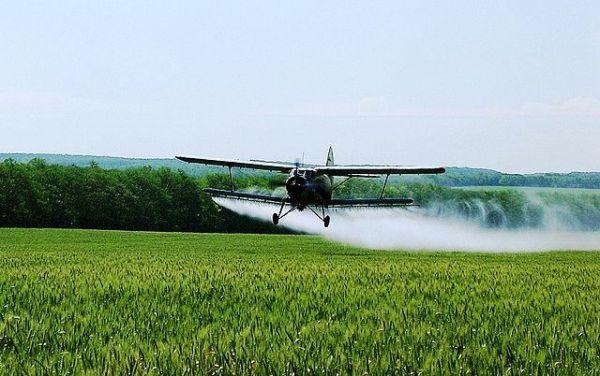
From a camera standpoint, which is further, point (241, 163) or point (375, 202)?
point (375, 202)

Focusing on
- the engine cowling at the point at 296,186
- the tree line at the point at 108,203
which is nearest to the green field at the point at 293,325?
the engine cowling at the point at 296,186

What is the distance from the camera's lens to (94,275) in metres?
20.5

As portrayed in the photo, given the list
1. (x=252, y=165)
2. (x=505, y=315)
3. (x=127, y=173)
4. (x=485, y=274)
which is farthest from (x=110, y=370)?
(x=127, y=173)

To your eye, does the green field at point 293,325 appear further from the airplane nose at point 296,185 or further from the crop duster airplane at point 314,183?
the crop duster airplane at point 314,183

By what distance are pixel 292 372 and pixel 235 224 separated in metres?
126

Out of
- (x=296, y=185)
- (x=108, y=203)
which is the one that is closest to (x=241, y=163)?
(x=296, y=185)

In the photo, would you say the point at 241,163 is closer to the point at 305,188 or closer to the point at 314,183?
the point at 314,183

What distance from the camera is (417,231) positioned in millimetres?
70312

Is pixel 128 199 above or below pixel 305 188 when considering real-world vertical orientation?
below

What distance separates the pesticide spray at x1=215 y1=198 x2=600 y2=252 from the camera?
64.9 m

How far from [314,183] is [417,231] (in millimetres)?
24653

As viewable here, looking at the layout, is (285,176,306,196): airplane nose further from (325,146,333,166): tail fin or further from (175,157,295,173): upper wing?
(325,146,333,166): tail fin

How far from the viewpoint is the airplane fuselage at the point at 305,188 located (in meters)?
46.9

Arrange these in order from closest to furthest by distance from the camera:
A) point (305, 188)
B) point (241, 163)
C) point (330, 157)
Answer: point (305, 188), point (241, 163), point (330, 157)
